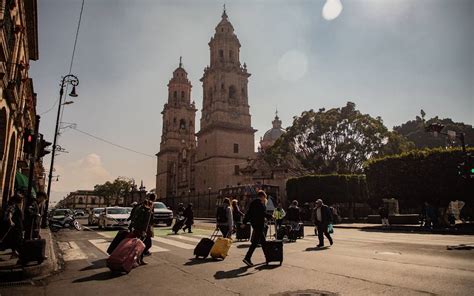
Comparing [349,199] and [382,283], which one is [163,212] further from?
[349,199]

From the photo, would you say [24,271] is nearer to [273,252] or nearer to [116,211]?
[273,252]

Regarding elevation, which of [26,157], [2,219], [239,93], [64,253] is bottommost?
[64,253]

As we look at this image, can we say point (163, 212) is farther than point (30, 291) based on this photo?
Yes

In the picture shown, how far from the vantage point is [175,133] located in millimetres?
72250

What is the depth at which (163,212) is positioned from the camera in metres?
20.9

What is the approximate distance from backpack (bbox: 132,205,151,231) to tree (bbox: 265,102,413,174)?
33.4 metres

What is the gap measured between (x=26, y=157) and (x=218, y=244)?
54.8 feet

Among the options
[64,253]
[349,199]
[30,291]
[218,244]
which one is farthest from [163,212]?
[349,199]

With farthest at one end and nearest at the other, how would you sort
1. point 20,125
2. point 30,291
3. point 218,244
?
point 20,125, point 218,244, point 30,291

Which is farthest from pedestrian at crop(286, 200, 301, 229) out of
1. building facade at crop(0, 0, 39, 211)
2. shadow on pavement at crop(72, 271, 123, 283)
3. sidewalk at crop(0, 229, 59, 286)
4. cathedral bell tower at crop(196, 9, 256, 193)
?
cathedral bell tower at crop(196, 9, 256, 193)

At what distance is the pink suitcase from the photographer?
255 inches

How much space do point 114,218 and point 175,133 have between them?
54174mm

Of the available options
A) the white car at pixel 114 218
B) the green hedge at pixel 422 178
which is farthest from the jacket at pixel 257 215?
the green hedge at pixel 422 178

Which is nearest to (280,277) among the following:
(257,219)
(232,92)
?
(257,219)
